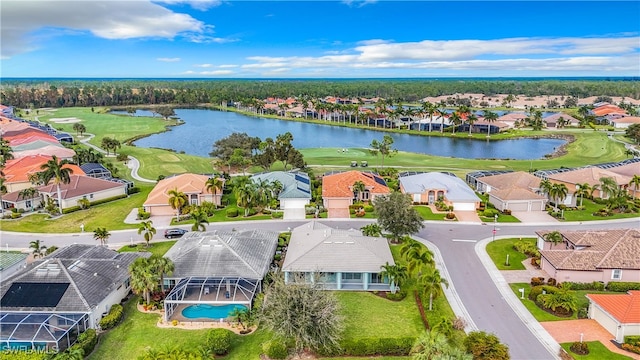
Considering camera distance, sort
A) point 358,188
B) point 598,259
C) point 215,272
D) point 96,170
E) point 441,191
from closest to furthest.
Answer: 1. point 215,272
2. point 598,259
3. point 358,188
4. point 441,191
5. point 96,170

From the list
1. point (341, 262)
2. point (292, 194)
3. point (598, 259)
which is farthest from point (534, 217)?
point (341, 262)

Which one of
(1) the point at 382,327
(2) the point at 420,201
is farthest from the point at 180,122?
(1) the point at 382,327

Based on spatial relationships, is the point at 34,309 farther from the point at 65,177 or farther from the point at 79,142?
the point at 79,142

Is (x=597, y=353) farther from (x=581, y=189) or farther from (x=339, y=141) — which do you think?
(x=339, y=141)

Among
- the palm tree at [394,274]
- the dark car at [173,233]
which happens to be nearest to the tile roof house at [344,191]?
the dark car at [173,233]

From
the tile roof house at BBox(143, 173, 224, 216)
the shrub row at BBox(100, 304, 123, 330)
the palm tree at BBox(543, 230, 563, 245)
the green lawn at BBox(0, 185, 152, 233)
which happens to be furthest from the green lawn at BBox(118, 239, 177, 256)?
the palm tree at BBox(543, 230, 563, 245)

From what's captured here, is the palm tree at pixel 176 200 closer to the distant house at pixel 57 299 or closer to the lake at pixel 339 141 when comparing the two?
the distant house at pixel 57 299
